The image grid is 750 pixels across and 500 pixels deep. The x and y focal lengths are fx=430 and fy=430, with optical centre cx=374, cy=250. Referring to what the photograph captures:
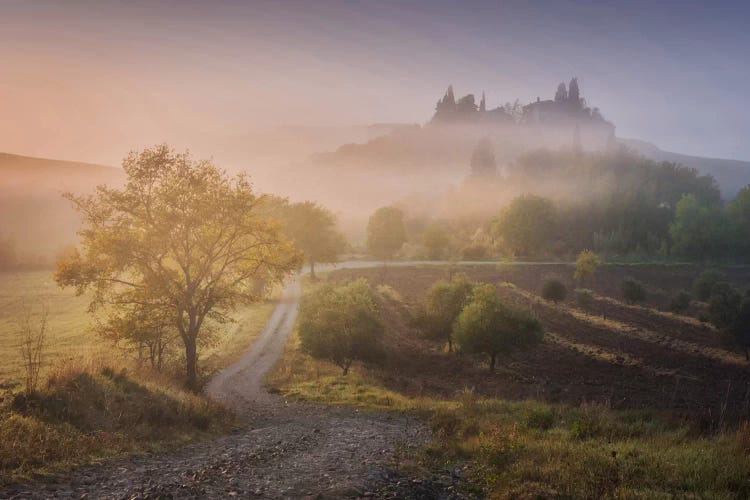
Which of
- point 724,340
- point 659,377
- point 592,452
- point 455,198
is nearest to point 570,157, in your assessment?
point 455,198

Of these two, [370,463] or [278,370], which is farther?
[278,370]

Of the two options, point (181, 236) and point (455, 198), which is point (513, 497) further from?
point (455, 198)

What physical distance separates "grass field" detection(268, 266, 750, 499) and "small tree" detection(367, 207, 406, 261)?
16.9m

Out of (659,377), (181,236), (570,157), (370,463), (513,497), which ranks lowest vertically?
(659,377)

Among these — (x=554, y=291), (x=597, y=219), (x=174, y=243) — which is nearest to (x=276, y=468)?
(x=174, y=243)

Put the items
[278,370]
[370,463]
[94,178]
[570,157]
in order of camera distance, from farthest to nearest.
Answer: [570,157] < [94,178] < [278,370] < [370,463]

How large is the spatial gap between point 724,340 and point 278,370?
4555cm

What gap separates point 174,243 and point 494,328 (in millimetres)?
27951

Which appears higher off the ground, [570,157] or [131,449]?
[570,157]

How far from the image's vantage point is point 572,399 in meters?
30.5

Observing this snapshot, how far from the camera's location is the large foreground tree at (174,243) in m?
23.0

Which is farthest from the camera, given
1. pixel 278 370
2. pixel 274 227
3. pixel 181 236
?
pixel 278 370

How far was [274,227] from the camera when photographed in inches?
1038

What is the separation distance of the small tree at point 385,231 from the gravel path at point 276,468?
7491 cm
